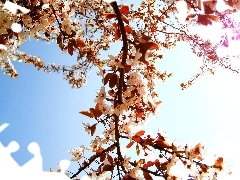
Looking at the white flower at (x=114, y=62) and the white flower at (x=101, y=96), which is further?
the white flower at (x=101, y=96)

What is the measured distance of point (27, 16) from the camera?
2684 mm

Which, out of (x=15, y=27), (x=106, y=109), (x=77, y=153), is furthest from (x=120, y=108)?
(x=15, y=27)

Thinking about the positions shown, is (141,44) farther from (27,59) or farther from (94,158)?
(27,59)

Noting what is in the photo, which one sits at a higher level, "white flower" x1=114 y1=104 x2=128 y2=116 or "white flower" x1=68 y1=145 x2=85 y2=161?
"white flower" x1=114 y1=104 x2=128 y2=116

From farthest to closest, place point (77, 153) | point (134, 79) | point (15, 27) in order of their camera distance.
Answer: point (77, 153) → point (134, 79) → point (15, 27)

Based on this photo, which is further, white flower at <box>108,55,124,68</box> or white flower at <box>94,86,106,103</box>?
white flower at <box>94,86,106,103</box>

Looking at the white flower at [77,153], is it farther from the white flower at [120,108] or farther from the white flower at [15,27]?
the white flower at [15,27]

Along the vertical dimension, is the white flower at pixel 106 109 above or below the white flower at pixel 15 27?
below

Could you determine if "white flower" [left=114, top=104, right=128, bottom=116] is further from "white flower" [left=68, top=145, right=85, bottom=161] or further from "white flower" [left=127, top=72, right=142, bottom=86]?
"white flower" [left=68, top=145, right=85, bottom=161]

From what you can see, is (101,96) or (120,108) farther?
(101,96)

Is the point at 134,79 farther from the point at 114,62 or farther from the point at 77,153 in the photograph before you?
the point at 77,153

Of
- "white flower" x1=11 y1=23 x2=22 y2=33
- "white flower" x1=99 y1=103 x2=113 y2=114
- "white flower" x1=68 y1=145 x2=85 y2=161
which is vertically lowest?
"white flower" x1=68 y1=145 x2=85 y2=161

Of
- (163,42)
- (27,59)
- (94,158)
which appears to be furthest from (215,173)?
(27,59)

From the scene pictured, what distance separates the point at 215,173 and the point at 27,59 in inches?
179
